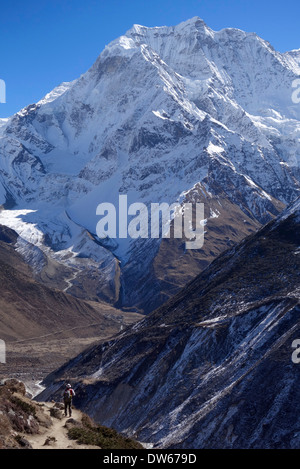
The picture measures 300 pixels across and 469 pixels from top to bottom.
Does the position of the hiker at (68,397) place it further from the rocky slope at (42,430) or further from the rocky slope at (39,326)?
the rocky slope at (39,326)

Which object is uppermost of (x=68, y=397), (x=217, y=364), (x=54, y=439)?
(x=68, y=397)

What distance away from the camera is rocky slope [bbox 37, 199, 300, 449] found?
61562mm

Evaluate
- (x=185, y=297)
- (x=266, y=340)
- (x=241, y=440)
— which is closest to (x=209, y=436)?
(x=241, y=440)

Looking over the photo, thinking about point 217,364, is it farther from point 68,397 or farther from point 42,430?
point 42,430

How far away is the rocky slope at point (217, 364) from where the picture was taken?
61.6 meters

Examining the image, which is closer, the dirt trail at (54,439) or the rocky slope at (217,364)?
the dirt trail at (54,439)

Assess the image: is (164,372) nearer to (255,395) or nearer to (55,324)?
(255,395)

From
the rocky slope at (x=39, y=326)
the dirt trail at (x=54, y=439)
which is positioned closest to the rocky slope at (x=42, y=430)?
the dirt trail at (x=54, y=439)

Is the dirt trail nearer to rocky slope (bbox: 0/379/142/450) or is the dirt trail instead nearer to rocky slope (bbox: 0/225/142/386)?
rocky slope (bbox: 0/379/142/450)

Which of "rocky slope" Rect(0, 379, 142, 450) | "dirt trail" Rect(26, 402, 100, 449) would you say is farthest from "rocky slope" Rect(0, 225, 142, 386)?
"dirt trail" Rect(26, 402, 100, 449)

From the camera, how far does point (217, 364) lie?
76.2 metres

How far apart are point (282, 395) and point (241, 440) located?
574 centimetres

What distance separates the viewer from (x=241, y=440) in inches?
2320

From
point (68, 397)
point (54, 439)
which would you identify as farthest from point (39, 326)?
point (54, 439)
